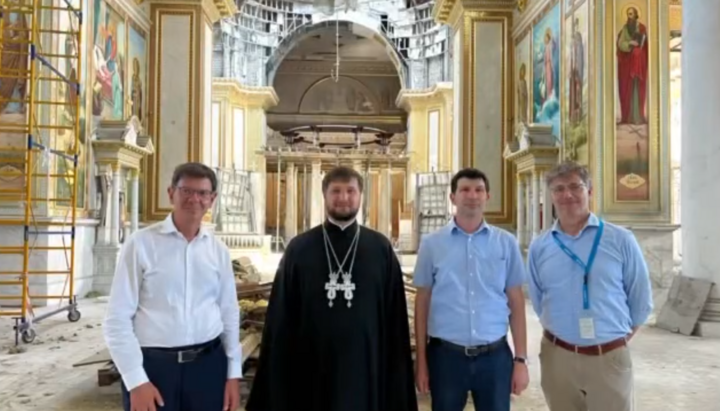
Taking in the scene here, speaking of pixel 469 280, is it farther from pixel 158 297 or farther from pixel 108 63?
pixel 108 63

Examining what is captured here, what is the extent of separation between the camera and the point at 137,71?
15.6m

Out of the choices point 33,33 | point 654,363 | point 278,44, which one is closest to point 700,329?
point 654,363

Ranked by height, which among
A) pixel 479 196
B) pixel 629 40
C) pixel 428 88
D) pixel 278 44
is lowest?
pixel 479 196

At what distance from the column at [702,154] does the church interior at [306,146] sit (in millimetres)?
27

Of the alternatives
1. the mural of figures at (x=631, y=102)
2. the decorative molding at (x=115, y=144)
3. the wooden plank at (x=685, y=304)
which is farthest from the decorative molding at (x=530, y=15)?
the decorative molding at (x=115, y=144)

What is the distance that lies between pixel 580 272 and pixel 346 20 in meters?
28.1

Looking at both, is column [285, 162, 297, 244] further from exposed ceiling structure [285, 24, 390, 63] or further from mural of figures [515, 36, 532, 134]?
mural of figures [515, 36, 532, 134]

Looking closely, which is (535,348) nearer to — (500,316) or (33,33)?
(500,316)

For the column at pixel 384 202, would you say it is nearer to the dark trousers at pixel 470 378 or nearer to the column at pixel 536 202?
the column at pixel 536 202

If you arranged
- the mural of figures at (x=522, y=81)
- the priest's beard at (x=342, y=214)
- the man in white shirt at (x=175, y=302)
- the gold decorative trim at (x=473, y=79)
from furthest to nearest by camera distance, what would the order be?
the gold decorative trim at (x=473, y=79), the mural of figures at (x=522, y=81), the priest's beard at (x=342, y=214), the man in white shirt at (x=175, y=302)

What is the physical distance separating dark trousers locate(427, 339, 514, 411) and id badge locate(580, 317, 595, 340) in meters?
0.38

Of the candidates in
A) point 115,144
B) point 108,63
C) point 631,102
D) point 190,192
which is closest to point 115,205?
point 115,144

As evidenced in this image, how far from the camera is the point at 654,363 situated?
682 cm

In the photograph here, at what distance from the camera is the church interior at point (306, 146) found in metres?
9.79
